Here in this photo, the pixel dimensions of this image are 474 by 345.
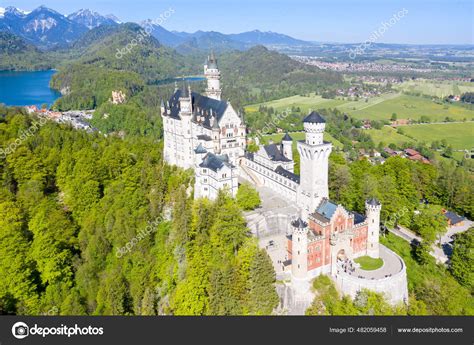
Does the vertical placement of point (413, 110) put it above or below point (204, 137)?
below

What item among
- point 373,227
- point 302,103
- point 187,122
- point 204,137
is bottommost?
point 373,227

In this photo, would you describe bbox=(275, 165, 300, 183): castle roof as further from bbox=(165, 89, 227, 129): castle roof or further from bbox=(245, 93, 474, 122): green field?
bbox=(245, 93, 474, 122): green field

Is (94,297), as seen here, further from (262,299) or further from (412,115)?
(412,115)

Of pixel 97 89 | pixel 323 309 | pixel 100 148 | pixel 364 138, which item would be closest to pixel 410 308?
pixel 323 309

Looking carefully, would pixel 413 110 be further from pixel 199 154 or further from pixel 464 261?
pixel 199 154

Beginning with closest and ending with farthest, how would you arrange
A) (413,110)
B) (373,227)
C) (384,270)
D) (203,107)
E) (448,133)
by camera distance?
(384,270), (373,227), (203,107), (448,133), (413,110)

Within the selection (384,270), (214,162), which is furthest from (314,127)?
(384,270)

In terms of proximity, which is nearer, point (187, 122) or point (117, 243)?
point (117, 243)
